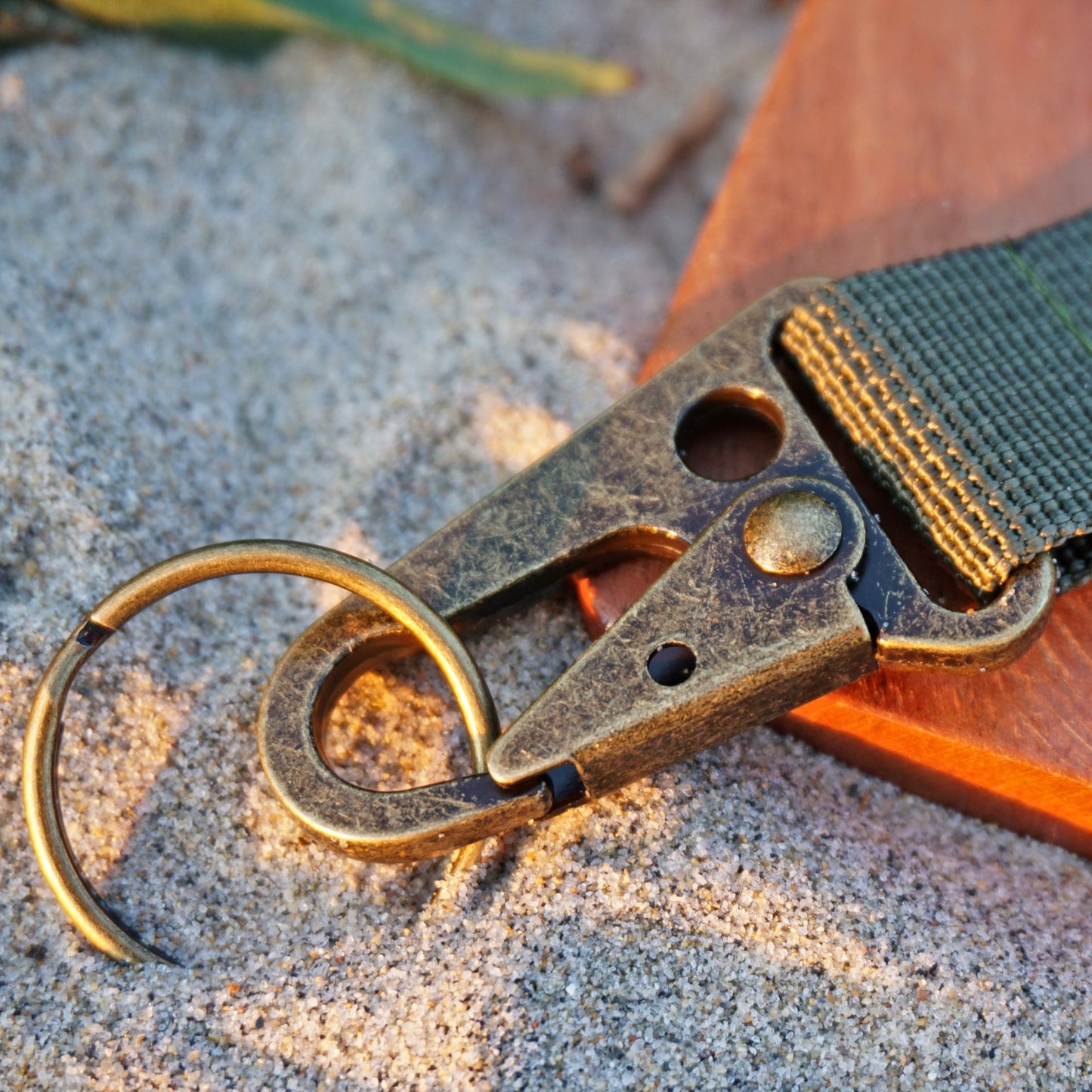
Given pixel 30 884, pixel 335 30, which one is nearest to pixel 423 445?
pixel 30 884

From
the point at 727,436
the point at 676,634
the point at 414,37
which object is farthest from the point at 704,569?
the point at 414,37

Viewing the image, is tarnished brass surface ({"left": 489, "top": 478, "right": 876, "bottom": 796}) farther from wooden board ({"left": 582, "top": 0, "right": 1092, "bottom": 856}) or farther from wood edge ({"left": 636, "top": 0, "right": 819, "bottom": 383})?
wood edge ({"left": 636, "top": 0, "right": 819, "bottom": 383})

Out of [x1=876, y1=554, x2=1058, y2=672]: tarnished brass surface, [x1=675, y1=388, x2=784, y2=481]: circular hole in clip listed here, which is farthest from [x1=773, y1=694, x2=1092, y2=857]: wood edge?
[x1=675, y1=388, x2=784, y2=481]: circular hole in clip

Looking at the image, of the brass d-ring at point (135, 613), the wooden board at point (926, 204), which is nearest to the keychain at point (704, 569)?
the brass d-ring at point (135, 613)

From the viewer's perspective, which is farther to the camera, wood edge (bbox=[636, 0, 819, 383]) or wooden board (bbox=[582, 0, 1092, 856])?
wood edge (bbox=[636, 0, 819, 383])

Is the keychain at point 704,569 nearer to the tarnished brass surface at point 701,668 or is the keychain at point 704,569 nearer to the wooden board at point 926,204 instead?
the tarnished brass surface at point 701,668

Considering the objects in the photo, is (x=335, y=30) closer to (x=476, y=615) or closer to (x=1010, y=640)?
(x=476, y=615)
